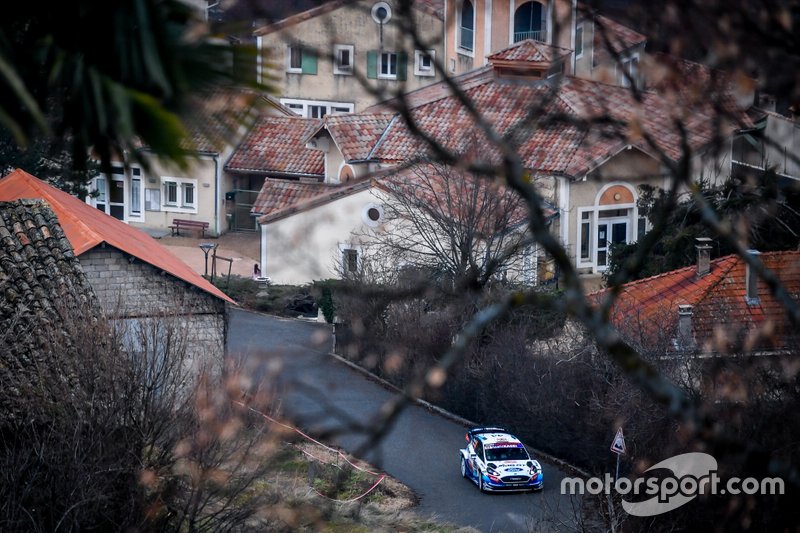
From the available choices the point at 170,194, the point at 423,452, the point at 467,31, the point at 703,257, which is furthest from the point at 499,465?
the point at 467,31

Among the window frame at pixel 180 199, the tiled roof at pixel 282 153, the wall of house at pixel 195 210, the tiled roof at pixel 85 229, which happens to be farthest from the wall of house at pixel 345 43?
the window frame at pixel 180 199

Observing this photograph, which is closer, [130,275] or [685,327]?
[685,327]

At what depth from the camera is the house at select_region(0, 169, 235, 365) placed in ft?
49.9

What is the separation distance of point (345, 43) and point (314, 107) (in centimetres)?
3485

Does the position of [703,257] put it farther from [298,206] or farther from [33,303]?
[298,206]

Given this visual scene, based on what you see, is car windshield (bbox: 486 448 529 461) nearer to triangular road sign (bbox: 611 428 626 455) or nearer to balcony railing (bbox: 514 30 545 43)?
triangular road sign (bbox: 611 428 626 455)

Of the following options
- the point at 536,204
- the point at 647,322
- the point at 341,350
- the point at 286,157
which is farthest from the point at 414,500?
the point at 286,157

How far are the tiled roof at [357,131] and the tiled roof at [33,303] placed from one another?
14943 mm

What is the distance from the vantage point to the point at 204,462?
34.2 ft

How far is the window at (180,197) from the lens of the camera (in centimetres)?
3073

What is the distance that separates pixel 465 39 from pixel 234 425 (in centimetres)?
2660

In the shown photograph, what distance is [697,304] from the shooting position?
50.5 feet

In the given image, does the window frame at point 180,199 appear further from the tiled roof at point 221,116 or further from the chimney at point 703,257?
the tiled roof at point 221,116

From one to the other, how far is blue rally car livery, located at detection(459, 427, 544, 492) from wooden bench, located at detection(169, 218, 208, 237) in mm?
16077
